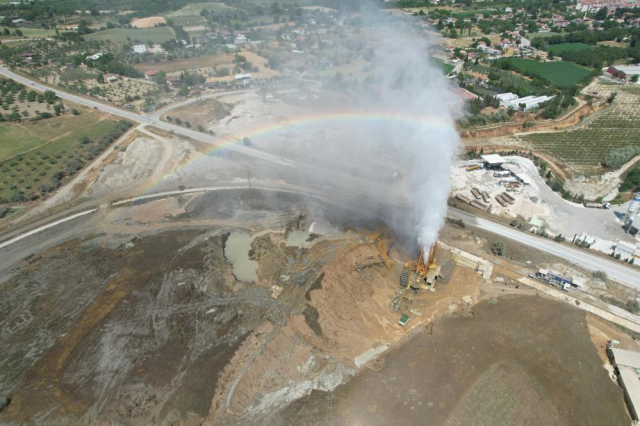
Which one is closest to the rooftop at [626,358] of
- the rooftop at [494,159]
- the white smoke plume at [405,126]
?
the white smoke plume at [405,126]

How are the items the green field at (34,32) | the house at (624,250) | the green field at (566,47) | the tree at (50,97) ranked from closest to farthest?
the house at (624,250) → the tree at (50,97) → the green field at (566,47) → the green field at (34,32)

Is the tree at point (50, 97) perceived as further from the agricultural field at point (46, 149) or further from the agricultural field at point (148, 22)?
the agricultural field at point (148, 22)

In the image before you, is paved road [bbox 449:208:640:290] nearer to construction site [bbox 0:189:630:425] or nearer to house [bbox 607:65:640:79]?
construction site [bbox 0:189:630:425]

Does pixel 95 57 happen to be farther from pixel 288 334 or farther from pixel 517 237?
pixel 517 237

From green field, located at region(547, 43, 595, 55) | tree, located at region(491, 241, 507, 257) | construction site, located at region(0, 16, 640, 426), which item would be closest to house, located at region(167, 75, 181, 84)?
construction site, located at region(0, 16, 640, 426)

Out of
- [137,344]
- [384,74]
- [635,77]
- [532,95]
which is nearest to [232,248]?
[137,344]

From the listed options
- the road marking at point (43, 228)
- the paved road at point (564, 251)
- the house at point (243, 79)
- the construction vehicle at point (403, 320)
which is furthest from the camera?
the house at point (243, 79)

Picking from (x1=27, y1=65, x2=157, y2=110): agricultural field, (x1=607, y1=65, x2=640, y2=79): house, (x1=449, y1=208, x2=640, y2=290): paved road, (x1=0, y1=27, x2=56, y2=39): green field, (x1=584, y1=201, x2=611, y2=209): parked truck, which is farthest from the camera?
(x1=0, y1=27, x2=56, y2=39): green field
